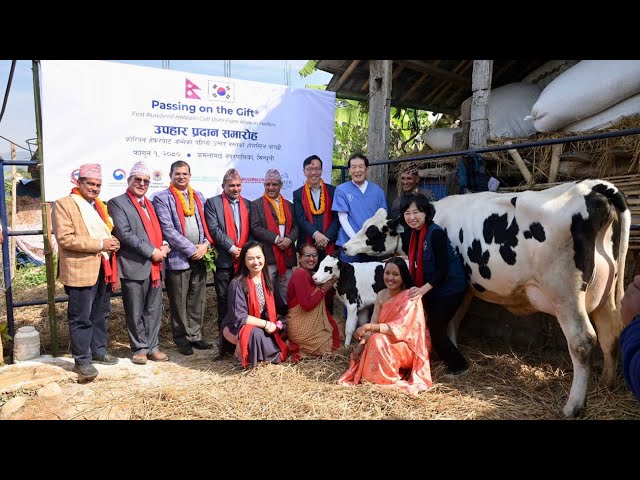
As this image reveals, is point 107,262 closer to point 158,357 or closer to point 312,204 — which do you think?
point 158,357

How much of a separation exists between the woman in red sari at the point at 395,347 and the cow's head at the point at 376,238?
0.82 meters

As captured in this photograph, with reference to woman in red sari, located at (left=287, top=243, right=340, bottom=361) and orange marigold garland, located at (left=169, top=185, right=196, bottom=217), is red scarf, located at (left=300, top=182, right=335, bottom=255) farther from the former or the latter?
orange marigold garland, located at (left=169, top=185, right=196, bottom=217)

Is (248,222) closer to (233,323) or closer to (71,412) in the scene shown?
(233,323)

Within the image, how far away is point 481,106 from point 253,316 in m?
3.64

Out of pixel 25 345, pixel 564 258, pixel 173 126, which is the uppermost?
pixel 173 126

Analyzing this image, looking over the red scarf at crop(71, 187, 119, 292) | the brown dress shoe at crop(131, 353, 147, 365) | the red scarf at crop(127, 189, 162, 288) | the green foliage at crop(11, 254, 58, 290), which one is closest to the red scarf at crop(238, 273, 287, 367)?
the red scarf at crop(127, 189, 162, 288)

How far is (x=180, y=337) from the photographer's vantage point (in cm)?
484

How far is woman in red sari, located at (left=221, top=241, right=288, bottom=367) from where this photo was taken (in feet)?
13.6

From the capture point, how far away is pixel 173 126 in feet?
16.3

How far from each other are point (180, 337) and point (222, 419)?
1798 millimetres

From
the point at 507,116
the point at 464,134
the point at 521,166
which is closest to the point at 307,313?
the point at 521,166

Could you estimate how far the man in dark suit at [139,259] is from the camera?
14.0 feet

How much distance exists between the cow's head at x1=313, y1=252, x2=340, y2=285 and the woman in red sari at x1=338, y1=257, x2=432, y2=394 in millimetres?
Answer: 717

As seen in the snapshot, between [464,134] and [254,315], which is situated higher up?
[464,134]
